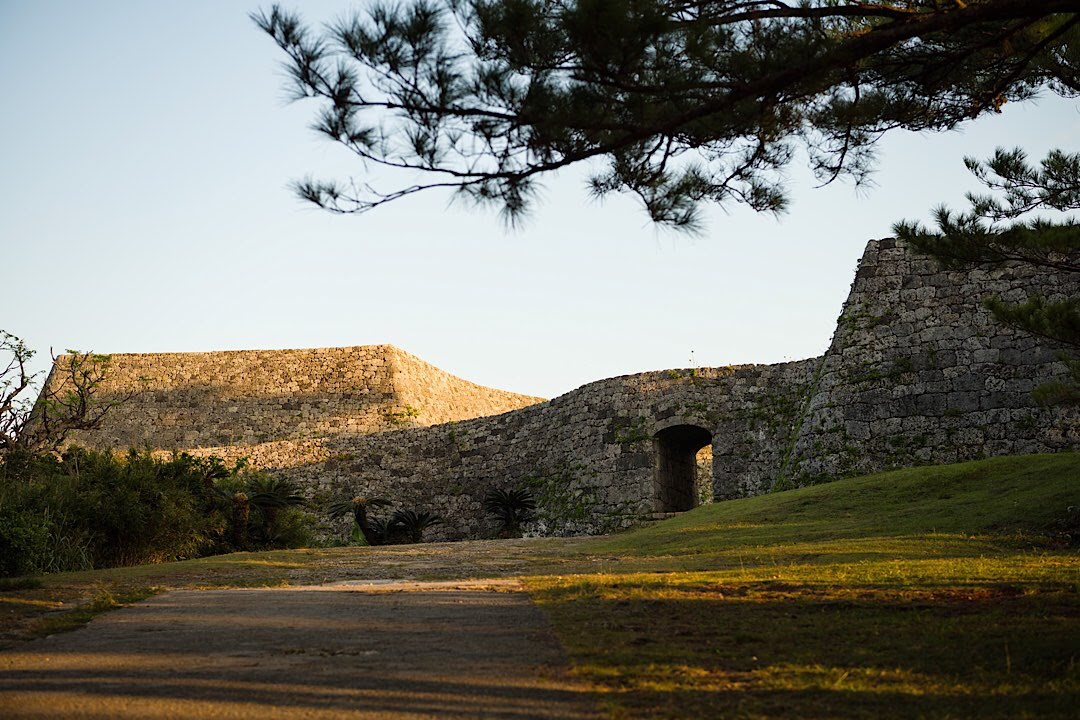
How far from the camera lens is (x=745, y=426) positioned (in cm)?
1762

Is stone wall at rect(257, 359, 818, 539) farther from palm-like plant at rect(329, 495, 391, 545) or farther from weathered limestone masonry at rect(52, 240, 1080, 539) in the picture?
palm-like plant at rect(329, 495, 391, 545)

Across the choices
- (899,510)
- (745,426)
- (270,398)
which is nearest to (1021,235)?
(899,510)

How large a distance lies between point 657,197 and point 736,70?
1.04 meters

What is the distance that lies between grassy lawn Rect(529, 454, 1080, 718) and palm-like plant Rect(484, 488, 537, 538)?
30.7ft

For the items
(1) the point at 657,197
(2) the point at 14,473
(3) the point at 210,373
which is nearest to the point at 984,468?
(1) the point at 657,197

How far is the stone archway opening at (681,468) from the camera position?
18516 mm

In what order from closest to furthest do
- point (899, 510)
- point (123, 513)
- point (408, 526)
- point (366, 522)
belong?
point (899, 510) < point (123, 513) < point (366, 522) < point (408, 526)

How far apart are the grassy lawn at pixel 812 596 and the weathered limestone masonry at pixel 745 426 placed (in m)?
2.81

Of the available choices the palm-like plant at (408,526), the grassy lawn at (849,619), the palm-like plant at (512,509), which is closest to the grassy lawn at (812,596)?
the grassy lawn at (849,619)

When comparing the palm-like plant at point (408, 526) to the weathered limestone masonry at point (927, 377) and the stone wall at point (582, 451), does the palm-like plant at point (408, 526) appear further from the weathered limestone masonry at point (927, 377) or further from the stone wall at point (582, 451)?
the weathered limestone masonry at point (927, 377)

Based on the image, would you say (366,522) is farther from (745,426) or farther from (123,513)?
(745,426)

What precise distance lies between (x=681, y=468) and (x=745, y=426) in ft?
8.68

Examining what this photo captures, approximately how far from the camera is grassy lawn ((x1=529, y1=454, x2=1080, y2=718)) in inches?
A: 147

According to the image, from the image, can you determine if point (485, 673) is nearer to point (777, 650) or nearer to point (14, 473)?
point (777, 650)
